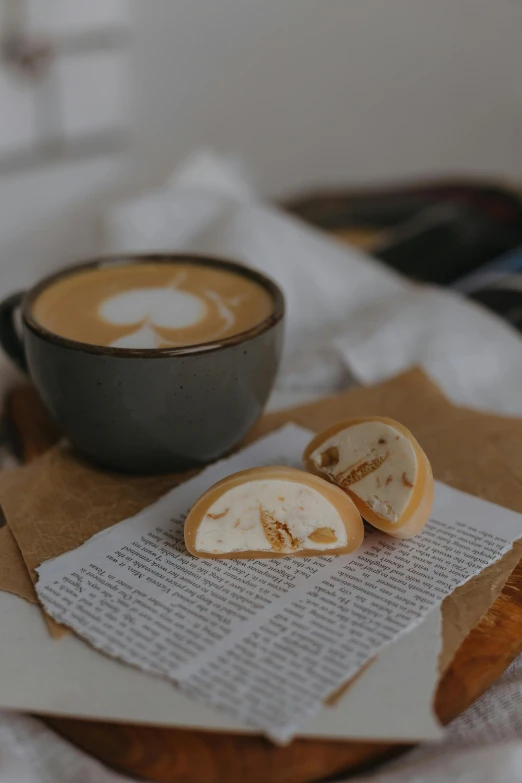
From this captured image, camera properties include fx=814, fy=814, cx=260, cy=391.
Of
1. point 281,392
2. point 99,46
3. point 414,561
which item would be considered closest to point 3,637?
point 414,561

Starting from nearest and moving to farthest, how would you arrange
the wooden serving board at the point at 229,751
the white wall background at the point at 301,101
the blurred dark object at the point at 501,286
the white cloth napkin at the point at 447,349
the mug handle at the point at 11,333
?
the wooden serving board at the point at 229,751 → the mug handle at the point at 11,333 → the white cloth napkin at the point at 447,349 → the blurred dark object at the point at 501,286 → the white wall background at the point at 301,101

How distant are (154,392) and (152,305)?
0.28ft

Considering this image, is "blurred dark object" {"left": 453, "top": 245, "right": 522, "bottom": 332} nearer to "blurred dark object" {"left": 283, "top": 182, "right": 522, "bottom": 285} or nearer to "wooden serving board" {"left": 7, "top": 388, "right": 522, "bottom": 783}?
"blurred dark object" {"left": 283, "top": 182, "right": 522, "bottom": 285}

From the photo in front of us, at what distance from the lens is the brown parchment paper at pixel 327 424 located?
418 mm

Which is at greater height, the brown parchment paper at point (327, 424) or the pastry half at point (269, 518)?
the pastry half at point (269, 518)

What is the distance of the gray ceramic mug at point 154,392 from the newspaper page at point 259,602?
43mm

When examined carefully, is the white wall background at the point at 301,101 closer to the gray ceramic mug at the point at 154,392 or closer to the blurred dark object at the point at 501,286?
the blurred dark object at the point at 501,286

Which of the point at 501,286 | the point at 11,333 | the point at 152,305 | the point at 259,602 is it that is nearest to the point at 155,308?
the point at 152,305

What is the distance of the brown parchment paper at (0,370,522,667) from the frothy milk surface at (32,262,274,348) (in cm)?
9

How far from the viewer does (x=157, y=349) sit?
1.51ft

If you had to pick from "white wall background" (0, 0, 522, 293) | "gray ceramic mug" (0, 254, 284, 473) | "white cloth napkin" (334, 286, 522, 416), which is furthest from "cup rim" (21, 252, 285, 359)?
"white wall background" (0, 0, 522, 293)

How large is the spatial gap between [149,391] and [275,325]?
0.09 meters

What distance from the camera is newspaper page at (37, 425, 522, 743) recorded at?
13.6 inches

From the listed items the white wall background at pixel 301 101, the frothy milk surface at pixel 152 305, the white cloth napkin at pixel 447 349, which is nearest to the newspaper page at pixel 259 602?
the frothy milk surface at pixel 152 305
